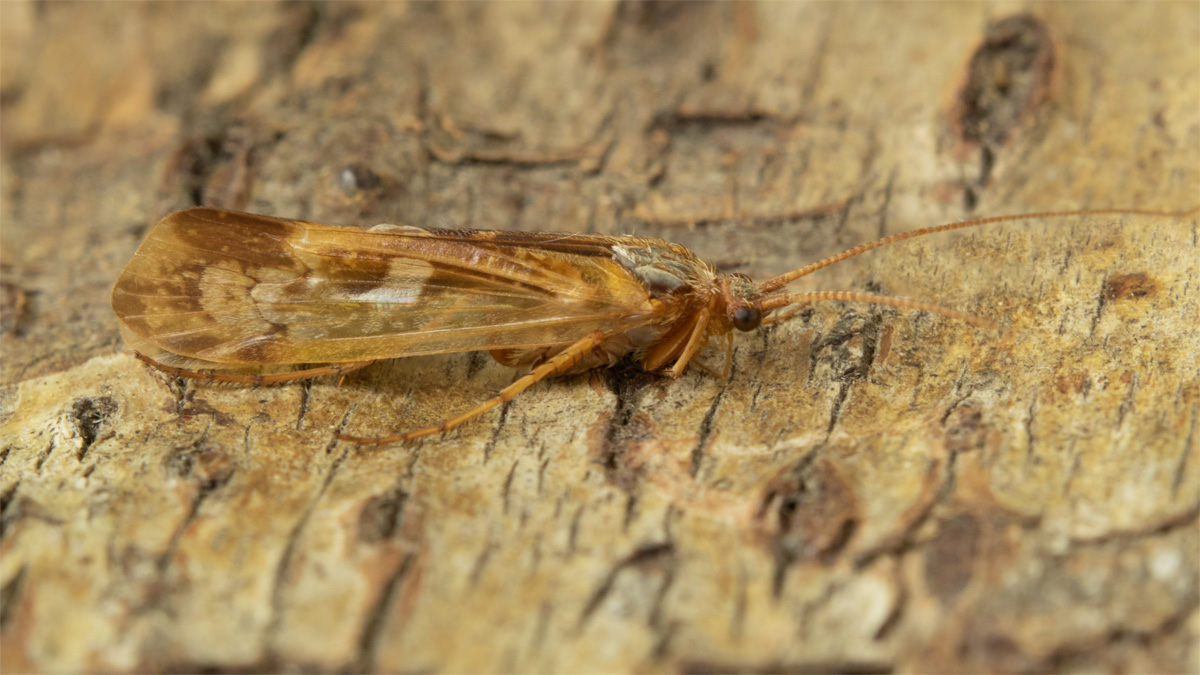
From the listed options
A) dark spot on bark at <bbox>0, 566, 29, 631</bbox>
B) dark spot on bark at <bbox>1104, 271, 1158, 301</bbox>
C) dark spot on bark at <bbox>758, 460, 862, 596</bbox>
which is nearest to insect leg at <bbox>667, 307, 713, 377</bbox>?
dark spot on bark at <bbox>758, 460, 862, 596</bbox>

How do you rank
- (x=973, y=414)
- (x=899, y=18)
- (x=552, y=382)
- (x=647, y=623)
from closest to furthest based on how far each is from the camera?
1. (x=647, y=623)
2. (x=973, y=414)
3. (x=552, y=382)
4. (x=899, y=18)

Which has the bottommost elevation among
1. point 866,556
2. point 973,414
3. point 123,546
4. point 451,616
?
point 123,546

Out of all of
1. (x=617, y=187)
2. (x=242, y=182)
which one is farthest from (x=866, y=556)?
(x=242, y=182)

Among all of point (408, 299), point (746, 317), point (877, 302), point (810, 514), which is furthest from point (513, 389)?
point (877, 302)

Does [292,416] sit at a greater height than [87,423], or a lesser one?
greater

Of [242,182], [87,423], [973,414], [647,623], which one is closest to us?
[647,623]

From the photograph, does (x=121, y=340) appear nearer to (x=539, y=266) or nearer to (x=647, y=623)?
(x=539, y=266)

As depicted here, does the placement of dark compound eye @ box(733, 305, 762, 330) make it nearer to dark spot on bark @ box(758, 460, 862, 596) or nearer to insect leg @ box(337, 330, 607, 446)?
insect leg @ box(337, 330, 607, 446)

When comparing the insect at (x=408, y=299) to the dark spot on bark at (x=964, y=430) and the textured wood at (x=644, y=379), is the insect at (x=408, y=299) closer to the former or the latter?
the textured wood at (x=644, y=379)
